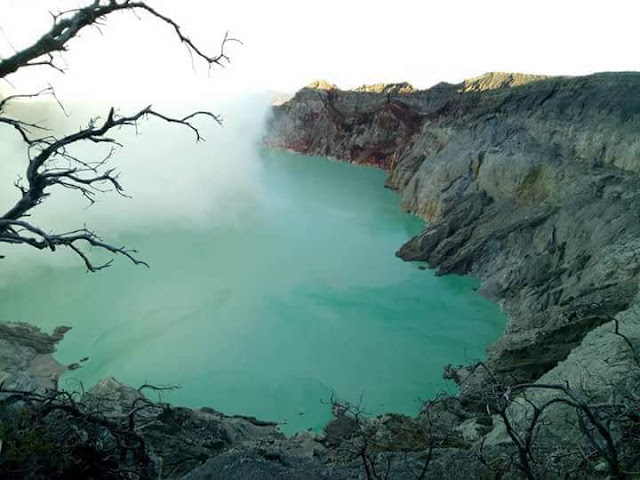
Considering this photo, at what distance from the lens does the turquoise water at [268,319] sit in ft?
34.7

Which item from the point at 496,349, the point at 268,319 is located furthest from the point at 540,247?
the point at 268,319

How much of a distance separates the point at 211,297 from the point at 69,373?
15.1 ft

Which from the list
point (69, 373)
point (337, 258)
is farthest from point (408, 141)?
point (69, 373)

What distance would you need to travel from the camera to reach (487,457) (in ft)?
13.9

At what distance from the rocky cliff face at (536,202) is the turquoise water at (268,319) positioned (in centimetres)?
141

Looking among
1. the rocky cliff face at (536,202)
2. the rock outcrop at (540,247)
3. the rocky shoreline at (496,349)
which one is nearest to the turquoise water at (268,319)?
the rocky shoreline at (496,349)

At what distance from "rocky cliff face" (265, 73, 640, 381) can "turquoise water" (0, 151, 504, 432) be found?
1411 mm

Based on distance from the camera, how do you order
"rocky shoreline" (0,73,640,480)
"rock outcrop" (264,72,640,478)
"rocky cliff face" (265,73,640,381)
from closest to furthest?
1. "rocky shoreline" (0,73,640,480)
2. "rock outcrop" (264,72,640,478)
3. "rocky cliff face" (265,73,640,381)

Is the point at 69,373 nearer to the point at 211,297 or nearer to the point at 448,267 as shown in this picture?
the point at 211,297

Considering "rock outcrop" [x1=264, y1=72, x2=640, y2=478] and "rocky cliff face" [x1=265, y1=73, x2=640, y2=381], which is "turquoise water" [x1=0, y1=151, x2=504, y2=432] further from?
"rocky cliff face" [x1=265, y1=73, x2=640, y2=381]

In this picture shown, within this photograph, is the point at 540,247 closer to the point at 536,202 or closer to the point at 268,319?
the point at 536,202

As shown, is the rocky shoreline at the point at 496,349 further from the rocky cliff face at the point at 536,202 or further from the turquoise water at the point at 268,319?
the turquoise water at the point at 268,319

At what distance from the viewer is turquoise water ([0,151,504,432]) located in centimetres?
1057

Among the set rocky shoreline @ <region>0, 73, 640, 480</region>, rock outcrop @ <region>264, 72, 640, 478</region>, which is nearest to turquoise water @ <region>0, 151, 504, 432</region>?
rocky shoreline @ <region>0, 73, 640, 480</region>
